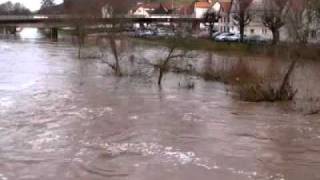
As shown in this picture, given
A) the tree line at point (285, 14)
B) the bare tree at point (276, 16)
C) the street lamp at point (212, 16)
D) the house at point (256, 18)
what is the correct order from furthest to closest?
1. the street lamp at point (212, 16)
2. the house at point (256, 18)
3. the bare tree at point (276, 16)
4. the tree line at point (285, 14)

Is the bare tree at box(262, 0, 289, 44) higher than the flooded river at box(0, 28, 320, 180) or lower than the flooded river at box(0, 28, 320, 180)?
higher

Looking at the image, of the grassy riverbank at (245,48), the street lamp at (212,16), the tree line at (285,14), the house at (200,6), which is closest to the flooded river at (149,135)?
the grassy riverbank at (245,48)

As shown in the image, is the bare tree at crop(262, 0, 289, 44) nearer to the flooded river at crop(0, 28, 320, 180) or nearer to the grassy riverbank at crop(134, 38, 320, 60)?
the grassy riverbank at crop(134, 38, 320, 60)

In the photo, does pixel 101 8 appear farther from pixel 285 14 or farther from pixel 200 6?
pixel 200 6

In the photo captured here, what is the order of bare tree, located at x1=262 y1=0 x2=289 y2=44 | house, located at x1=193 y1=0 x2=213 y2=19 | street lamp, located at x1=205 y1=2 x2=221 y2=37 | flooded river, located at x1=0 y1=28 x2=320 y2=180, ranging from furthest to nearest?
1. house, located at x1=193 y1=0 x2=213 y2=19
2. street lamp, located at x1=205 y1=2 x2=221 y2=37
3. bare tree, located at x1=262 y1=0 x2=289 y2=44
4. flooded river, located at x1=0 y1=28 x2=320 y2=180

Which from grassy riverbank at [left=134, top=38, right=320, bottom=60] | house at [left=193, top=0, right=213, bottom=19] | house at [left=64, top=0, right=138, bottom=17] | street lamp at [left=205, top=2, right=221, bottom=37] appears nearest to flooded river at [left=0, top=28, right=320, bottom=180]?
grassy riverbank at [left=134, top=38, right=320, bottom=60]

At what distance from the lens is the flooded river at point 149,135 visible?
14.1 m

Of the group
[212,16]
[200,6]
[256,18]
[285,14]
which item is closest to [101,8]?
[285,14]

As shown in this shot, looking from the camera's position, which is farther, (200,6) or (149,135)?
(200,6)

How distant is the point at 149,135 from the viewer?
17625 millimetres

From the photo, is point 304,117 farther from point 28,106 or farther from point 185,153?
point 28,106

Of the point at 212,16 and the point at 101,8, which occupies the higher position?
the point at 101,8

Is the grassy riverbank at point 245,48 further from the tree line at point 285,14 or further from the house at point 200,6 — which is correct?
the house at point 200,6

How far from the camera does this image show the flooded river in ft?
46.2
